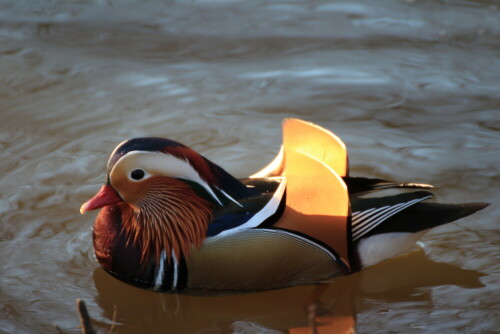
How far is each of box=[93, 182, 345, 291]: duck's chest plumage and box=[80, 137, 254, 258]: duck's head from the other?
6 centimetres

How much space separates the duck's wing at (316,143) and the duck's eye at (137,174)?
2.29 ft

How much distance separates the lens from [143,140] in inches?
150

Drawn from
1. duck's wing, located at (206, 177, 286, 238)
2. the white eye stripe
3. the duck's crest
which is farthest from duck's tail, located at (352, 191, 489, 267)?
the white eye stripe

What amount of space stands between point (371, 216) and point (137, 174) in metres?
1.10

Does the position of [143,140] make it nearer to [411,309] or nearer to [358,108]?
[411,309]

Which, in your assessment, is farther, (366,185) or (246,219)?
(366,185)

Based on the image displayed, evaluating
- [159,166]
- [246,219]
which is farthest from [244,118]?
[246,219]

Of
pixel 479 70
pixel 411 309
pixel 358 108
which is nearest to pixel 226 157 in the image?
pixel 358 108

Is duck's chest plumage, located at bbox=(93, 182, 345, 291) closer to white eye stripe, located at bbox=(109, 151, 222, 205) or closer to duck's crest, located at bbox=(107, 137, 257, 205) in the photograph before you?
duck's crest, located at bbox=(107, 137, 257, 205)

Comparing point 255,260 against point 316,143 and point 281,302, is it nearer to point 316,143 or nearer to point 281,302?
point 281,302

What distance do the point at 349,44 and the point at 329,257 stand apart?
10.3 feet

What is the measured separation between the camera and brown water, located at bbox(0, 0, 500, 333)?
393 centimetres

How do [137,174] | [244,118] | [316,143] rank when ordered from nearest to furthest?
[137,174] < [316,143] < [244,118]

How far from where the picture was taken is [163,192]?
4047 mm
